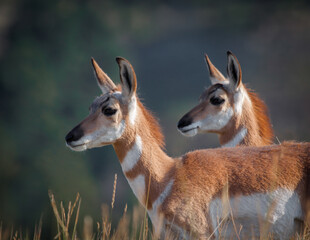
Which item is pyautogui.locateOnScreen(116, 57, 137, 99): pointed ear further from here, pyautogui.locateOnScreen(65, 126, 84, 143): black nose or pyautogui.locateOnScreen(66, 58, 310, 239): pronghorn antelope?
pyautogui.locateOnScreen(65, 126, 84, 143): black nose

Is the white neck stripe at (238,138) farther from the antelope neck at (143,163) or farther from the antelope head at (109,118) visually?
the antelope head at (109,118)

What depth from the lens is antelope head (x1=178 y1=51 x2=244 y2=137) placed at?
695 centimetres

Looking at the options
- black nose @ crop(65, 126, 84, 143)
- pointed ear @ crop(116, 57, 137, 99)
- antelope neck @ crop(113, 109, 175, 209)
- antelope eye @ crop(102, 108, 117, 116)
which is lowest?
antelope neck @ crop(113, 109, 175, 209)

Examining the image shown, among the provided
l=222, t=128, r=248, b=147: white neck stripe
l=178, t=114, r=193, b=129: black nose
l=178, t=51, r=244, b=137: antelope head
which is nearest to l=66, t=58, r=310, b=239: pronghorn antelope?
l=178, t=114, r=193, b=129: black nose

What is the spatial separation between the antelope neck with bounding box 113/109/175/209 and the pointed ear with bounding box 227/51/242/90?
219 cm

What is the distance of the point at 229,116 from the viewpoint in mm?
7152

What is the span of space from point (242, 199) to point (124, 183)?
41454mm

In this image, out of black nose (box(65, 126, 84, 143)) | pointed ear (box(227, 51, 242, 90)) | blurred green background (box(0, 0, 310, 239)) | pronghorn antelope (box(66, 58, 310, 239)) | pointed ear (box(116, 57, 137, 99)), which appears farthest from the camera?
blurred green background (box(0, 0, 310, 239))

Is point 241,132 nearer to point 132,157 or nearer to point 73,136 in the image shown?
point 132,157

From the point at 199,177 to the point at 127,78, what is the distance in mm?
1367

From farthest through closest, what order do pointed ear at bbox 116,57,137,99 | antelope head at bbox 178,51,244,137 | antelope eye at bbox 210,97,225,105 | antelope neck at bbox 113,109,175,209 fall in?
antelope eye at bbox 210,97,225,105
antelope head at bbox 178,51,244,137
pointed ear at bbox 116,57,137,99
antelope neck at bbox 113,109,175,209

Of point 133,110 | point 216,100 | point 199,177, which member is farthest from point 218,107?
point 199,177

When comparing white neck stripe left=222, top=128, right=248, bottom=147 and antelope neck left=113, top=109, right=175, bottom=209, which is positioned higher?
antelope neck left=113, top=109, right=175, bottom=209

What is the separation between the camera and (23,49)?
5538cm
